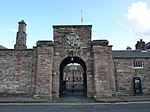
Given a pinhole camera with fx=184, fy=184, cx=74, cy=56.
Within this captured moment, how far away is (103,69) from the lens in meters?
18.5

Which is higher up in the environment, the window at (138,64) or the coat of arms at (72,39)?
the coat of arms at (72,39)

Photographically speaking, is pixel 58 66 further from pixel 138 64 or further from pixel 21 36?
pixel 21 36

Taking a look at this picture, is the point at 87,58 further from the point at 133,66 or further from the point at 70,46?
the point at 133,66

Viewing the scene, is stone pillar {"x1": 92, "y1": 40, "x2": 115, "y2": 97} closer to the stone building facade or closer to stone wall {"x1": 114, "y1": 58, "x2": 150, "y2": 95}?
the stone building facade

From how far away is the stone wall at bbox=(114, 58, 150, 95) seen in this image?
20.5m

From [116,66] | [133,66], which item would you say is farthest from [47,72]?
[133,66]

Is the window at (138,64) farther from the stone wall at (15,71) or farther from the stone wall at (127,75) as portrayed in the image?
the stone wall at (15,71)

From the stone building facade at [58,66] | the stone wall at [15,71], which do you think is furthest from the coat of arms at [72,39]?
the stone wall at [15,71]

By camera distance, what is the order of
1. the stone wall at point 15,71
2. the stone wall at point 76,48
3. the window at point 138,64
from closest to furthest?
the stone wall at point 15,71, the stone wall at point 76,48, the window at point 138,64

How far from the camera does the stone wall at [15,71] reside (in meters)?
18.7

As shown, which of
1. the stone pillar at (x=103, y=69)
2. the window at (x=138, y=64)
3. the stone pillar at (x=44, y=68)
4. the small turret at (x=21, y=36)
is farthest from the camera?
the small turret at (x=21, y=36)

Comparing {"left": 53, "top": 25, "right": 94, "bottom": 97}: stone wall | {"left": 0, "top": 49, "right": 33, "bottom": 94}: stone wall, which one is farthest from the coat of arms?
{"left": 0, "top": 49, "right": 33, "bottom": 94}: stone wall

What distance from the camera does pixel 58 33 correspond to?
19.9 metres

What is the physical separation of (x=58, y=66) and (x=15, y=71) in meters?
4.47
